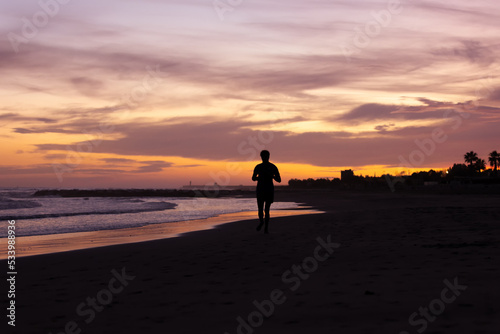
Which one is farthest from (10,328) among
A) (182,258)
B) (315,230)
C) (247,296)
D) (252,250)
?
(315,230)

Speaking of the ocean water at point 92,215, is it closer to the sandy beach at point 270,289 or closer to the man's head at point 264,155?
the man's head at point 264,155

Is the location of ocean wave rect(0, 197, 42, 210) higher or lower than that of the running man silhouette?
lower

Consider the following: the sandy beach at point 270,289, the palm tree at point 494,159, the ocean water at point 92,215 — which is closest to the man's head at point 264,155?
the sandy beach at point 270,289

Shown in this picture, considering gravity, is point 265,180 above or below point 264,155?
below

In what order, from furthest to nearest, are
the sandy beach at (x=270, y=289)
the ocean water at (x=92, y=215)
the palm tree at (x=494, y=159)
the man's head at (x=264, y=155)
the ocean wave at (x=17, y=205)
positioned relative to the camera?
the palm tree at (x=494, y=159)
the ocean wave at (x=17, y=205)
the ocean water at (x=92, y=215)
the man's head at (x=264, y=155)
the sandy beach at (x=270, y=289)

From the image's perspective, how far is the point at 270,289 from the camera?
6156mm

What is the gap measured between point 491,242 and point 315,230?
5.80m

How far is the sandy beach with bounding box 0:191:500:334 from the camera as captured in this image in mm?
4645

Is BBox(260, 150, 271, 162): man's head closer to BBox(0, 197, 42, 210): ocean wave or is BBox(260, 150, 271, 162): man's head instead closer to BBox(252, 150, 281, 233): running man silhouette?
BBox(252, 150, 281, 233): running man silhouette

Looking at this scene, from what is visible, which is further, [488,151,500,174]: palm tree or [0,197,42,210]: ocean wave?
[488,151,500,174]: palm tree

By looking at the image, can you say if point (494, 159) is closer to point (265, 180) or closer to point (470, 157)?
point (470, 157)

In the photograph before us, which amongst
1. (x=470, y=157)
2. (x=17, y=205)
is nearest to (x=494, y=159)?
(x=470, y=157)

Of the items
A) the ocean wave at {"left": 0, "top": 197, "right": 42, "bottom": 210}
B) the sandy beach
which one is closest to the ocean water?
the ocean wave at {"left": 0, "top": 197, "right": 42, "bottom": 210}

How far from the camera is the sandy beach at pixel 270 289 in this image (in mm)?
4645
